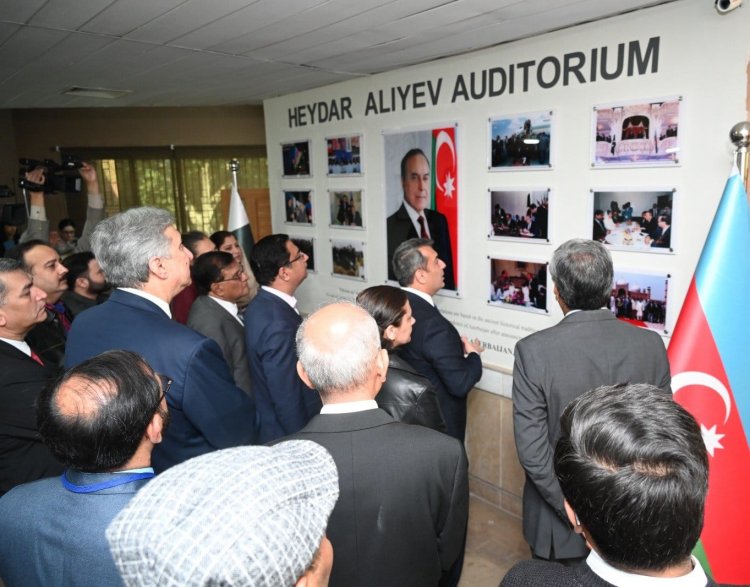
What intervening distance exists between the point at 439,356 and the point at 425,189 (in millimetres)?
1211

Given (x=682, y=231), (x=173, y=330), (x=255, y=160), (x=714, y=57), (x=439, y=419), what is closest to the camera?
(x=173, y=330)

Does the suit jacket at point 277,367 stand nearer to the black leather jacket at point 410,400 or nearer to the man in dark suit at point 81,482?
the black leather jacket at point 410,400

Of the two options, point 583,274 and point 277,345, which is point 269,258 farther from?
point 583,274

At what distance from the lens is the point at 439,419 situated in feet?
6.30

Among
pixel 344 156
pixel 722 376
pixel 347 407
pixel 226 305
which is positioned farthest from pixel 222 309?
pixel 722 376

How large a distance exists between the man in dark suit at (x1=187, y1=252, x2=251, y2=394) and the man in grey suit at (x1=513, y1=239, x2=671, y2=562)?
1429mm

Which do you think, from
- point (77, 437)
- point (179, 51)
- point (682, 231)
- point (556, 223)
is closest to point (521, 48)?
point (556, 223)

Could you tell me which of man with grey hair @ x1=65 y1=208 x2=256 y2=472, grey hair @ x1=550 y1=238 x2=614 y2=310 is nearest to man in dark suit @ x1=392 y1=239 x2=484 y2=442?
grey hair @ x1=550 y1=238 x2=614 y2=310

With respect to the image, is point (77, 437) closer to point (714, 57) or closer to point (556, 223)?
point (556, 223)

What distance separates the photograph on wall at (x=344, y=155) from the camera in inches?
143

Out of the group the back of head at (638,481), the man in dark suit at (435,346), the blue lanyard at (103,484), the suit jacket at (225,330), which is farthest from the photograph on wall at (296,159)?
the back of head at (638,481)

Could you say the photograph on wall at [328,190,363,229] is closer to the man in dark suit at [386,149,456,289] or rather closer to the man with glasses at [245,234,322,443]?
the man in dark suit at [386,149,456,289]

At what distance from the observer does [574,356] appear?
6.15 feet

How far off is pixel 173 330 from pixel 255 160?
23.3 ft
